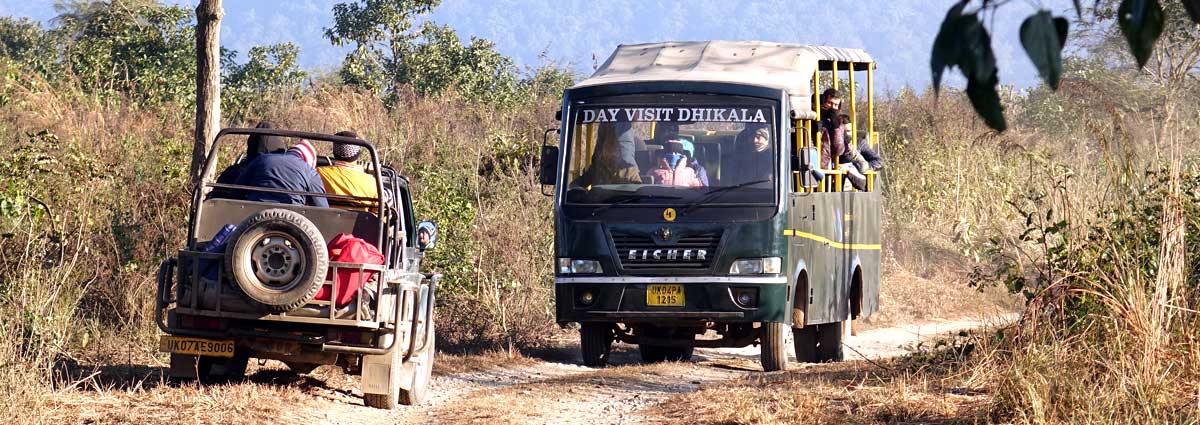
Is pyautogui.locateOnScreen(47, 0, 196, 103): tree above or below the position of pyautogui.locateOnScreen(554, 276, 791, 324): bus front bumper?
above

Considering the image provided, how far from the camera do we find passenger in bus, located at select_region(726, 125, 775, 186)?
1142 cm

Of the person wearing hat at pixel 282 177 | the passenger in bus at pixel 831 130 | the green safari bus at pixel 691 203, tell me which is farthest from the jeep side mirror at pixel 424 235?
the passenger in bus at pixel 831 130

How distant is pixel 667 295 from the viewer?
11422mm

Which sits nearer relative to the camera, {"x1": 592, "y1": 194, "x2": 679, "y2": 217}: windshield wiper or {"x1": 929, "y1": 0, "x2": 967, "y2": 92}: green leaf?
{"x1": 929, "y1": 0, "x2": 967, "y2": 92}: green leaf

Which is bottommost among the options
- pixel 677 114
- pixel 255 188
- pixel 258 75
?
pixel 255 188

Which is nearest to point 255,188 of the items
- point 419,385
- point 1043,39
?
point 419,385

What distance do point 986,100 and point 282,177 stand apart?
6.71m

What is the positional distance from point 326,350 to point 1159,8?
20.8ft

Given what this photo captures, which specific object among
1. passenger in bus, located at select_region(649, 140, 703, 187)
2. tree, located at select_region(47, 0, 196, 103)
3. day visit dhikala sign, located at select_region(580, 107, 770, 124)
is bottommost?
passenger in bus, located at select_region(649, 140, 703, 187)

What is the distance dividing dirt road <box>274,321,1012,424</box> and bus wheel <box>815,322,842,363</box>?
657 mm

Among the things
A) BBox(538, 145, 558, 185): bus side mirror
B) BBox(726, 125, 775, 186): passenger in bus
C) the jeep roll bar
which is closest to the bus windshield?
BBox(726, 125, 775, 186): passenger in bus

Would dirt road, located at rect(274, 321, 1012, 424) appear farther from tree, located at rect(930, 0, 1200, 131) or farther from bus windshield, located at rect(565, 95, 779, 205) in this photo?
tree, located at rect(930, 0, 1200, 131)

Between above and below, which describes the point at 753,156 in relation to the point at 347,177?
above

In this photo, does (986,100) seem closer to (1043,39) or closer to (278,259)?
(1043,39)
